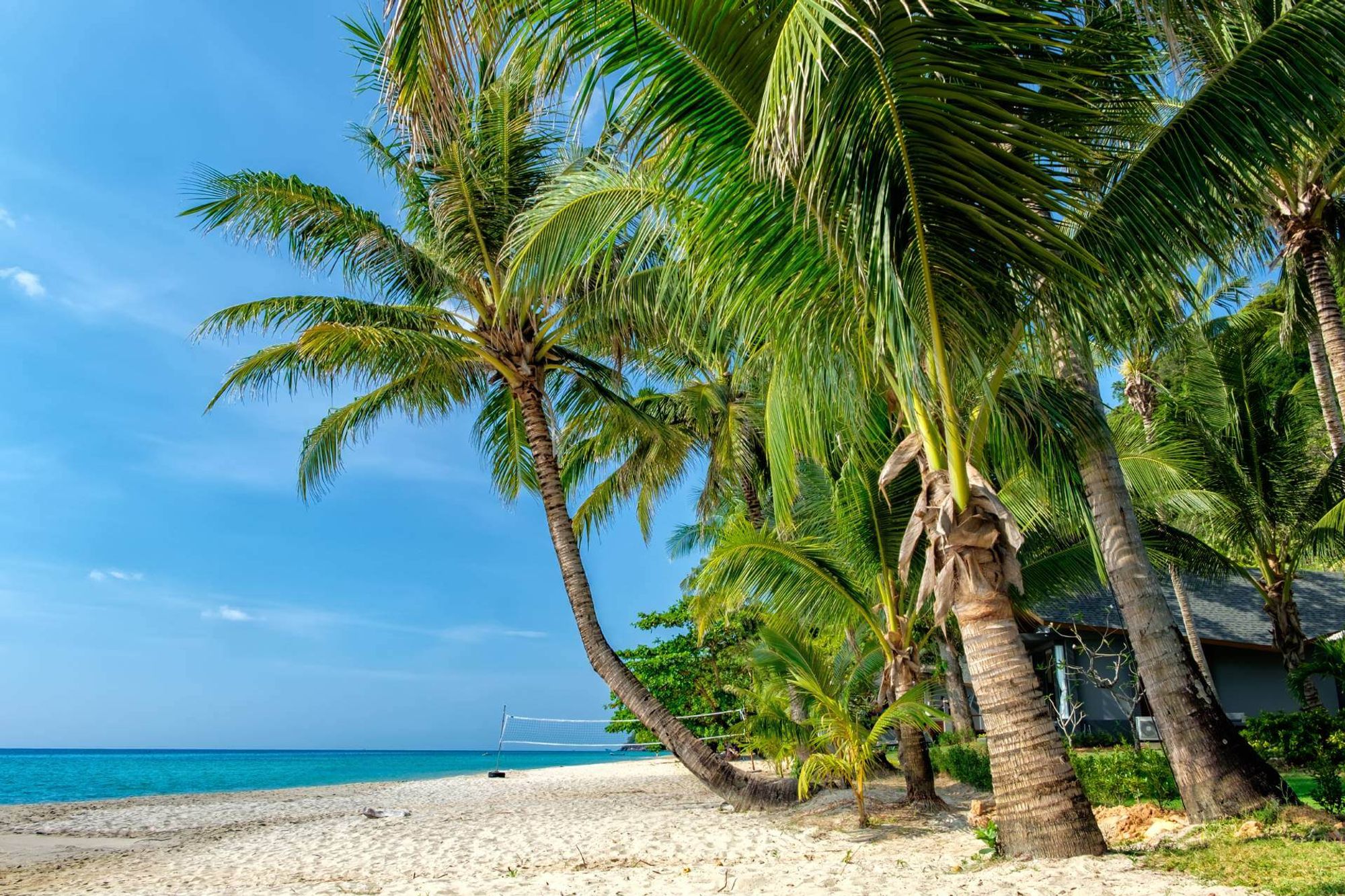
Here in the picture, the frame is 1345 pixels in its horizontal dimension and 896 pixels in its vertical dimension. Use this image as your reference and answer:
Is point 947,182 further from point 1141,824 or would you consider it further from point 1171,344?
point 1141,824

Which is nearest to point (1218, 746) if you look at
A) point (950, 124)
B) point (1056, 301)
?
point (1056, 301)

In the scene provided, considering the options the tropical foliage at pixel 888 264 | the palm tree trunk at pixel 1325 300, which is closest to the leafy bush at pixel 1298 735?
the tropical foliage at pixel 888 264

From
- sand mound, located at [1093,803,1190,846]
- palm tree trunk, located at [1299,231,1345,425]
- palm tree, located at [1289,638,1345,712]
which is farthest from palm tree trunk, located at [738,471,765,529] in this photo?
sand mound, located at [1093,803,1190,846]

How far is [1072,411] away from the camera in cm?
641

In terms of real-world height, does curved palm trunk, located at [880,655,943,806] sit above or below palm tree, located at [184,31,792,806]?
below

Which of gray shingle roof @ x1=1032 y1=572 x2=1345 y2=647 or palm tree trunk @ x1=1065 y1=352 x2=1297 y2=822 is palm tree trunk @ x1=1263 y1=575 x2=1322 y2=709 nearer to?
gray shingle roof @ x1=1032 y1=572 x2=1345 y2=647

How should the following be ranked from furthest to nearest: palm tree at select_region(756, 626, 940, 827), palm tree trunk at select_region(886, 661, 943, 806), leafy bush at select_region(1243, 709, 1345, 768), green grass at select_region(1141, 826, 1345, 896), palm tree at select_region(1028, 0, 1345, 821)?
leafy bush at select_region(1243, 709, 1345, 768)
palm tree trunk at select_region(886, 661, 943, 806)
palm tree at select_region(756, 626, 940, 827)
palm tree at select_region(1028, 0, 1345, 821)
green grass at select_region(1141, 826, 1345, 896)

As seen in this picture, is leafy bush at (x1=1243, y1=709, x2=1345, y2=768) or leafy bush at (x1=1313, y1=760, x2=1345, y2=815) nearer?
leafy bush at (x1=1313, y1=760, x2=1345, y2=815)

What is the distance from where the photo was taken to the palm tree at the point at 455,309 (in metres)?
10.1

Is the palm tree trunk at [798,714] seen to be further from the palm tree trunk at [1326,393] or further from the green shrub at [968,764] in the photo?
the palm tree trunk at [1326,393]

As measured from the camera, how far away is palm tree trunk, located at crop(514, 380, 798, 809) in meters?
9.94

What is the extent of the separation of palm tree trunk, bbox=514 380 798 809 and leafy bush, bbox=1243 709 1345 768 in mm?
5572

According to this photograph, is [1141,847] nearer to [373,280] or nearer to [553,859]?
[553,859]

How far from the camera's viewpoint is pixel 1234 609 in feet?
57.9
